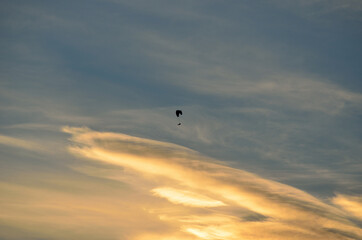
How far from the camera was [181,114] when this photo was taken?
95.3m
